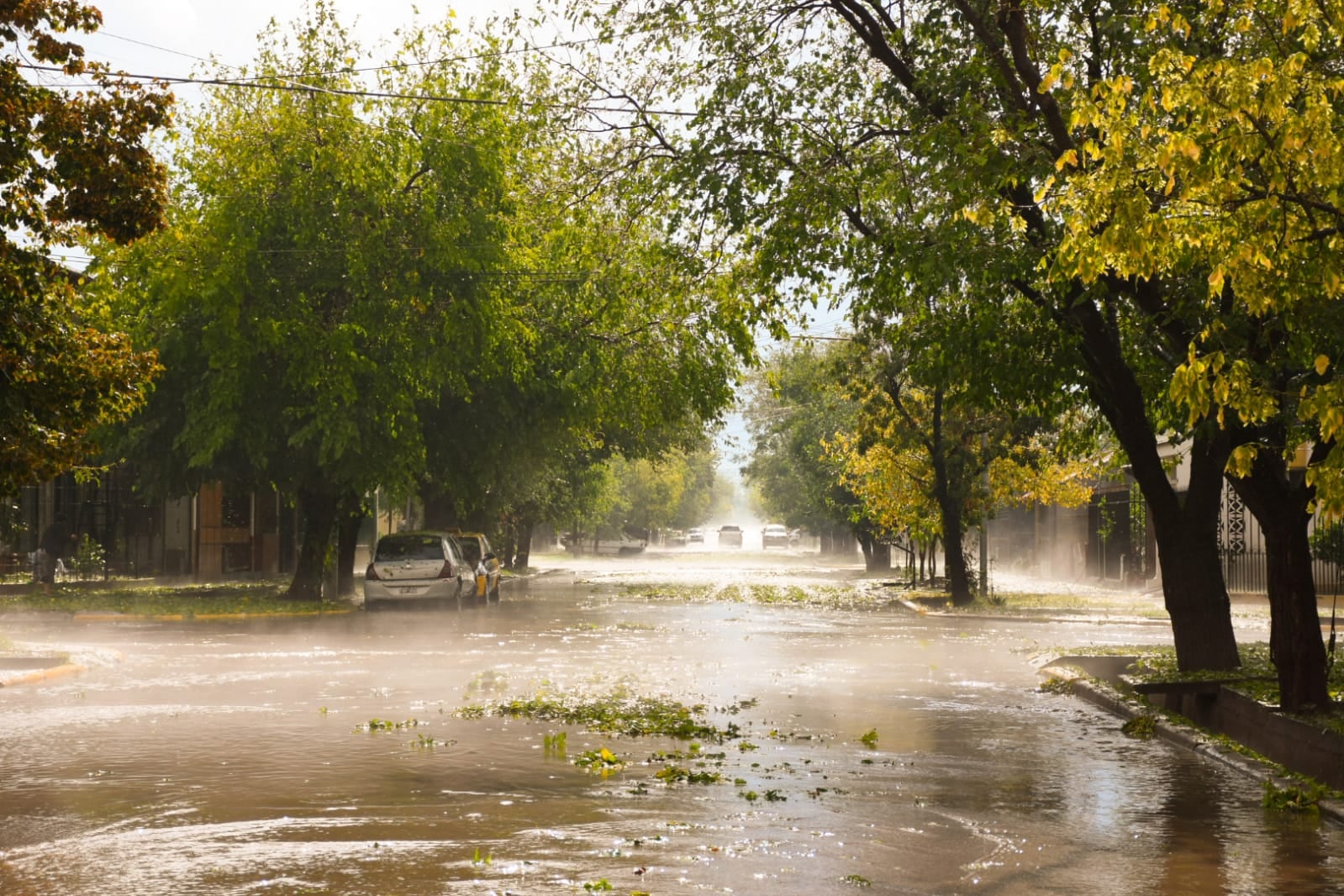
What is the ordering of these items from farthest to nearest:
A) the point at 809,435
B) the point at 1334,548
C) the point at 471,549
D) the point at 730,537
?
the point at 730,537
the point at 809,435
the point at 471,549
the point at 1334,548

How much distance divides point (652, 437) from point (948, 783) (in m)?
36.8

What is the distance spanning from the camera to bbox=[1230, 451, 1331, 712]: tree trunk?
502 inches

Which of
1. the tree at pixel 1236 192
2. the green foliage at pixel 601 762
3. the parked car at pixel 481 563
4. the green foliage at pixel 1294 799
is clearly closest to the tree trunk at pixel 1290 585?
the green foliage at pixel 1294 799

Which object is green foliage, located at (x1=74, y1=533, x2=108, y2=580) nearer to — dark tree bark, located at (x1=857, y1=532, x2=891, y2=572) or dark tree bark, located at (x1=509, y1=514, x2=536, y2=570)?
dark tree bark, located at (x1=509, y1=514, x2=536, y2=570)

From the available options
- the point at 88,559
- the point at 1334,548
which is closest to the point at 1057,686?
the point at 1334,548

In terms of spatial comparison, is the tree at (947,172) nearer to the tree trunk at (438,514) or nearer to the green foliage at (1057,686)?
the green foliage at (1057,686)

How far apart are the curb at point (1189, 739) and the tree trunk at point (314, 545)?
802 inches

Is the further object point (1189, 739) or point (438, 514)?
point (438, 514)

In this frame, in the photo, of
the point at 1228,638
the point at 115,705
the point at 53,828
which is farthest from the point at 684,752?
the point at 1228,638

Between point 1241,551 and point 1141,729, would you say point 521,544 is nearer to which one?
point 1241,551

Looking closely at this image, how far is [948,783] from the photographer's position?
1108 cm

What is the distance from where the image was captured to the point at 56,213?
17.4 m

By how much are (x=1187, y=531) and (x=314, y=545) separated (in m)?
22.8

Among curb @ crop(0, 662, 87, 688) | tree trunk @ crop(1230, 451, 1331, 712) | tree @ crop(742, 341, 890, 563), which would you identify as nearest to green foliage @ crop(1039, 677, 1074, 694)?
tree trunk @ crop(1230, 451, 1331, 712)
